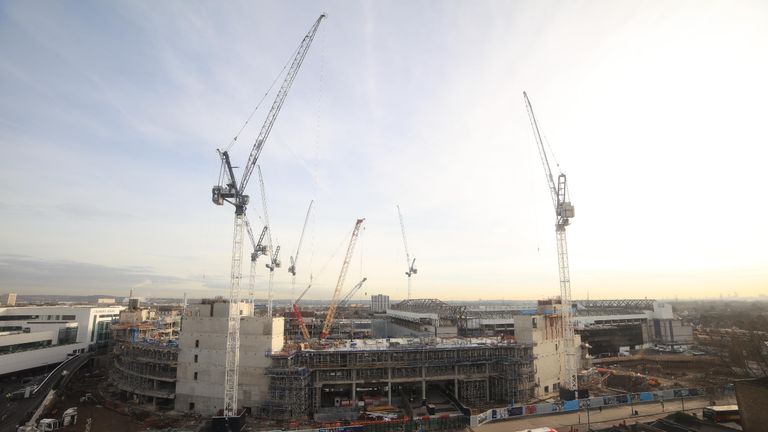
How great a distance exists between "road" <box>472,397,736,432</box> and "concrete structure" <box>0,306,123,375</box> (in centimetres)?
8346

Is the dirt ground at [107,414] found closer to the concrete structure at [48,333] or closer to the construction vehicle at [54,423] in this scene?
the construction vehicle at [54,423]

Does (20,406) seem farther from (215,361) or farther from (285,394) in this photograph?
(285,394)

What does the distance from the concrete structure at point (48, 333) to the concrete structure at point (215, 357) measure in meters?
39.2

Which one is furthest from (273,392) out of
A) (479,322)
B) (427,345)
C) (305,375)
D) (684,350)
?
(684,350)

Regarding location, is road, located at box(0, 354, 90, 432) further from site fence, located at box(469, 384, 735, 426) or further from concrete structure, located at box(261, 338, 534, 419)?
site fence, located at box(469, 384, 735, 426)

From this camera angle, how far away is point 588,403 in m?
51.0

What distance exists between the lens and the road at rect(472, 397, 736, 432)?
4619cm

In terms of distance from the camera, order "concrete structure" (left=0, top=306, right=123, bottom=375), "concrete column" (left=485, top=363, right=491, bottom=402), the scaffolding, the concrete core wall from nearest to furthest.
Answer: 1. the scaffolding
2. the concrete core wall
3. "concrete column" (left=485, top=363, right=491, bottom=402)
4. "concrete structure" (left=0, top=306, right=123, bottom=375)

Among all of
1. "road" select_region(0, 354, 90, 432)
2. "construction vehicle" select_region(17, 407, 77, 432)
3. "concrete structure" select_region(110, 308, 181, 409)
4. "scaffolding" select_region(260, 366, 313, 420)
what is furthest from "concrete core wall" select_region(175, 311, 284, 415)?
"road" select_region(0, 354, 90, 432)

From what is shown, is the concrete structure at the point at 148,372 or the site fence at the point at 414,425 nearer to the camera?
the site fence at the point at 414,425

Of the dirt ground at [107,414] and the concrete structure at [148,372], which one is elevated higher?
the concrete structure at [148,372]

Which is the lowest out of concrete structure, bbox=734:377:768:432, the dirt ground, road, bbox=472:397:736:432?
the dirt ground

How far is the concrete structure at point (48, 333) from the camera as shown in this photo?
74.4m

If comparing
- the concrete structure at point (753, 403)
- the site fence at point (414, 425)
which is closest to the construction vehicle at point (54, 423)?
the site fence at point (414, 425)
